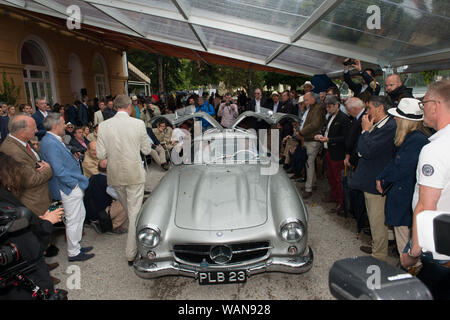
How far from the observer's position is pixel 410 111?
8.77 ft

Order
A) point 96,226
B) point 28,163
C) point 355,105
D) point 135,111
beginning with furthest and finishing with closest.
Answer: point 135,111
point 96,226
point 355,105
point 28,163

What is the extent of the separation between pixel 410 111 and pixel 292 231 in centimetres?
159

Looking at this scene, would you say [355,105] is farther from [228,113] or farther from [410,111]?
[228,113]

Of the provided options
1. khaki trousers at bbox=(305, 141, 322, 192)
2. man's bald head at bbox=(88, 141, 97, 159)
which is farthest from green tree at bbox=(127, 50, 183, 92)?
khaki trousers at bbox=(305, 141, 322, 192)

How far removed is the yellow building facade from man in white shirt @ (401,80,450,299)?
12.9 metres

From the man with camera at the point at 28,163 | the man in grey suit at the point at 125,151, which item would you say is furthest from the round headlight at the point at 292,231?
the man with camera at the point at 28,163

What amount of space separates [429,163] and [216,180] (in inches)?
95.3

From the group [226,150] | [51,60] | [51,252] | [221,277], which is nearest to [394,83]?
[226,150]

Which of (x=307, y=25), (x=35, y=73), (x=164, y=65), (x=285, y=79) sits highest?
(x=164, y=65)

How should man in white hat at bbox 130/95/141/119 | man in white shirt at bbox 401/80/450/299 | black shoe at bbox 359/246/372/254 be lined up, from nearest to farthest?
1. man in white shirt at bbox 401/80/450/299
2. black shoe at bbox 359/246/372/254
3. man in white hat at bbox 130/95/141/119

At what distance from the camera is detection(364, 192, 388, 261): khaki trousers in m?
3.34

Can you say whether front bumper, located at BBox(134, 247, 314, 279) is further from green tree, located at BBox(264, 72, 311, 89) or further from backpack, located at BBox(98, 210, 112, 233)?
green tree, located at BBox(264, 72, 311, 89)
